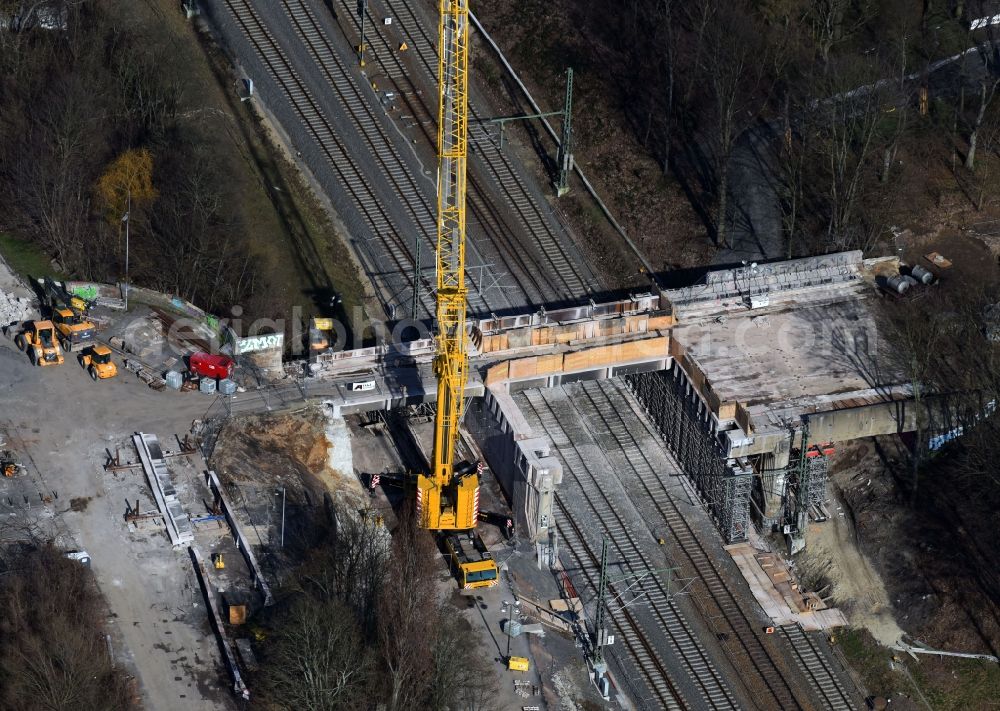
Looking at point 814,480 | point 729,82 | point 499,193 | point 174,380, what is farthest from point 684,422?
point 174,380

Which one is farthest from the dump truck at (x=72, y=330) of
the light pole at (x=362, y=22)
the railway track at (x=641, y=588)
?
the light pole at (x=362, y=22)

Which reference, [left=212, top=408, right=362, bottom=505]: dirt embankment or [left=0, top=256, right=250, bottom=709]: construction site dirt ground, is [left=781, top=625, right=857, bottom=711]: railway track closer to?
[left=212, top=408, right=362, bottom=505]: dirt embankment

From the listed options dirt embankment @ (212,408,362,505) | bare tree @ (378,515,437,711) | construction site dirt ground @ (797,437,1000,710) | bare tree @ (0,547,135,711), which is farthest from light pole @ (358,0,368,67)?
bare tree @ (0,547,135,711)

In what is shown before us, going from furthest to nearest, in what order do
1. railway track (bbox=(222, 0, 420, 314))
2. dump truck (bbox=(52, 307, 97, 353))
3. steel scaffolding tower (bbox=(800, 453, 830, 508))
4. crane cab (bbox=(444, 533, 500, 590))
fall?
railway track (bbox=(222, 0, 420, 314))
dump truck (bbox=(52, 307, 97, 353))
steel scaffolding tower (bbox=(800, 453, 830, 508))
crane cab (bbox=(444, 533, 500, 590))

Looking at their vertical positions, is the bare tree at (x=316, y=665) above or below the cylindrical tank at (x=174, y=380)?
below

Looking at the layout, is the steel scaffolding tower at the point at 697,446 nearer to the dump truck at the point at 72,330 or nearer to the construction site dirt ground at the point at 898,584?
the construction site dirt ground at the point at 898,584
